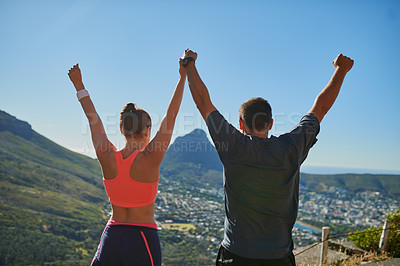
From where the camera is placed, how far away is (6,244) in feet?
186

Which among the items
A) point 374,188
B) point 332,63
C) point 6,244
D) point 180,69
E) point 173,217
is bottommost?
point 6,244

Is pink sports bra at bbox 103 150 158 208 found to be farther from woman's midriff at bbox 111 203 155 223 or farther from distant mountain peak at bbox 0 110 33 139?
distant mountain peak at bbox 0 110 33 139

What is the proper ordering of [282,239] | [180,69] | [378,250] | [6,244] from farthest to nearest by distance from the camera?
1. [6,244]
2. [378,250]
3. [180,69]
4. [282,239]

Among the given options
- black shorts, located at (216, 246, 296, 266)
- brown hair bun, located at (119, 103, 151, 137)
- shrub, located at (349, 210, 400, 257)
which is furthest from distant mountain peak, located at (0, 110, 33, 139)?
black shorts, located at (216, 246, 296, 266)

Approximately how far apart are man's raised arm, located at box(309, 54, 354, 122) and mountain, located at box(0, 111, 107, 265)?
58.0 metres

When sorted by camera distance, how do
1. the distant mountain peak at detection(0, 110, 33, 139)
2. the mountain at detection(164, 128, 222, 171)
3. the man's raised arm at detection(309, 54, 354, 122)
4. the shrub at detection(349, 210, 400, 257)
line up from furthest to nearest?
1. the mountain at detection(164, 128, 222, 171)
2. the distant mountain peak at detection(0, 110, 33, 139)
3. the shrub at detection(349, 210, 400, 257)
4. the man's raised arm at detection(309, 54, 354, 122)

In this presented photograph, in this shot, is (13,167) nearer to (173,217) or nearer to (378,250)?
(173,217)

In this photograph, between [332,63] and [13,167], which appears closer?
[332,63]

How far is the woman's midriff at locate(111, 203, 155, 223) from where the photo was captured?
201 cm

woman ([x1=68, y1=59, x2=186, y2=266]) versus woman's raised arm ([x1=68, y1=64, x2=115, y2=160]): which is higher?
woman's raised arm ([x1=68, y1=64, x2=115, y2=160])

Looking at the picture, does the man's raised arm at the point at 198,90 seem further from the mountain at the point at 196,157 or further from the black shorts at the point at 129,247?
the mountain at the point at 196,157

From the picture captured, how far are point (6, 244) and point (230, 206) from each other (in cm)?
7065

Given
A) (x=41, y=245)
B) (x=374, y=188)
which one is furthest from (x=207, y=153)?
(x=41, y=245)

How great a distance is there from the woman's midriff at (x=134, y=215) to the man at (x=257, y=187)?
0.57 m
